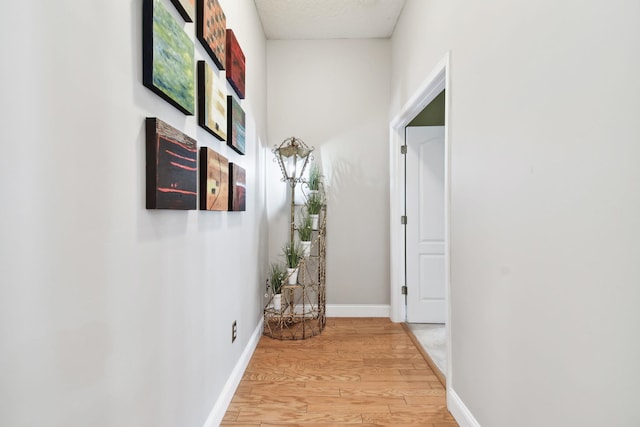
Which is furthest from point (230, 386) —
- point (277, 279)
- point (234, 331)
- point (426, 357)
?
point (426, 357)

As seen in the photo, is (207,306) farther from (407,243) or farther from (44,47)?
(407,243)

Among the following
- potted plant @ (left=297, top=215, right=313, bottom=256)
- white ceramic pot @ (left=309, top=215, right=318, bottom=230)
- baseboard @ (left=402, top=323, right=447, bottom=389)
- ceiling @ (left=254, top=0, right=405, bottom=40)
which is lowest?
baseboard @ (left=402, top=323, right=447, bottom=389)

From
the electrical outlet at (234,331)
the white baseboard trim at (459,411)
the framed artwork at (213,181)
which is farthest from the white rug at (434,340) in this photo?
the framed artwork at (213,181)

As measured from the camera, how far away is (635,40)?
2.68 feet

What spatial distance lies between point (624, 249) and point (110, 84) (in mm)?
1304

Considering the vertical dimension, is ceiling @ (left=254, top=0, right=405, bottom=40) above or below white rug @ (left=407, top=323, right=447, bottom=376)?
above

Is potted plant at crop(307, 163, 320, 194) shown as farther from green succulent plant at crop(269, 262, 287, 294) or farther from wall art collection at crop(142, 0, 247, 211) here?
wall art collection at crop(142, 0, 247, 211)

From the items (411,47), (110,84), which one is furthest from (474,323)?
(411,47)

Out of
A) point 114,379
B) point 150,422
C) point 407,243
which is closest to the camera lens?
point 114,379

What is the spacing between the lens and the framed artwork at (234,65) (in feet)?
6.52

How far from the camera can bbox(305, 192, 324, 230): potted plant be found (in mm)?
3307

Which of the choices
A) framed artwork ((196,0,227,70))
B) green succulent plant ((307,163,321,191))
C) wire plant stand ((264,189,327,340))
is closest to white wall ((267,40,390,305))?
green succulent plant ((307,163,321,191))

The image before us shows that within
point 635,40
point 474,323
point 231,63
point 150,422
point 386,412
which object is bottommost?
point 386,412

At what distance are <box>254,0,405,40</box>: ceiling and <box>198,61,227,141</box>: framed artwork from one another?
1.50 m
